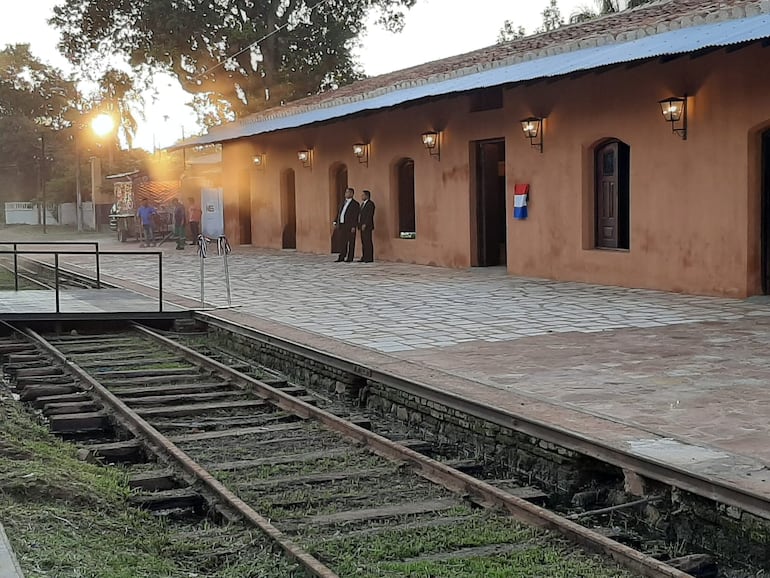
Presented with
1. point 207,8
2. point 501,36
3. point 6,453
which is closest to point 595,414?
point 6,453

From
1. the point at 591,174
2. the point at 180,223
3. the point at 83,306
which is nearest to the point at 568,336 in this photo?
the point at 591,174

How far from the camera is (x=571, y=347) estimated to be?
9188mm

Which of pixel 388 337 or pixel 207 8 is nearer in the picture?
pixel 388 337

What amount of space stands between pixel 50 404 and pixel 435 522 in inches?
171

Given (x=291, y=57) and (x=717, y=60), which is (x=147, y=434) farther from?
(x=291, y=57)

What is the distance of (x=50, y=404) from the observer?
8.47 meters

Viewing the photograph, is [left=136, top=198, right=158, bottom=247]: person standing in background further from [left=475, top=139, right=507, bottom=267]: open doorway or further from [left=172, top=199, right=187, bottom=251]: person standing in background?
[left=475, top=139, right=507, bottom=267]: open doorway

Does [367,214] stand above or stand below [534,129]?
below

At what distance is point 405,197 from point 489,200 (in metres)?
2.97

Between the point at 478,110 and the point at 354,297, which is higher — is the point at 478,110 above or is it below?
above

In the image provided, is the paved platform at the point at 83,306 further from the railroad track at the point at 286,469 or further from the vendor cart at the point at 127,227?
the vendor cart at the point at 127,227

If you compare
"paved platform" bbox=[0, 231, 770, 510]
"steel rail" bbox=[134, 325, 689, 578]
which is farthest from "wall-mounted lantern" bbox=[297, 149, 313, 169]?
"steel rail" bbox=[134, 325, 689, 578]

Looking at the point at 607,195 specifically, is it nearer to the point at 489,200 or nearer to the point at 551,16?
the point at 489,200

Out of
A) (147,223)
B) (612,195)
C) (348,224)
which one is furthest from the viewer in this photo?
(147,223)
